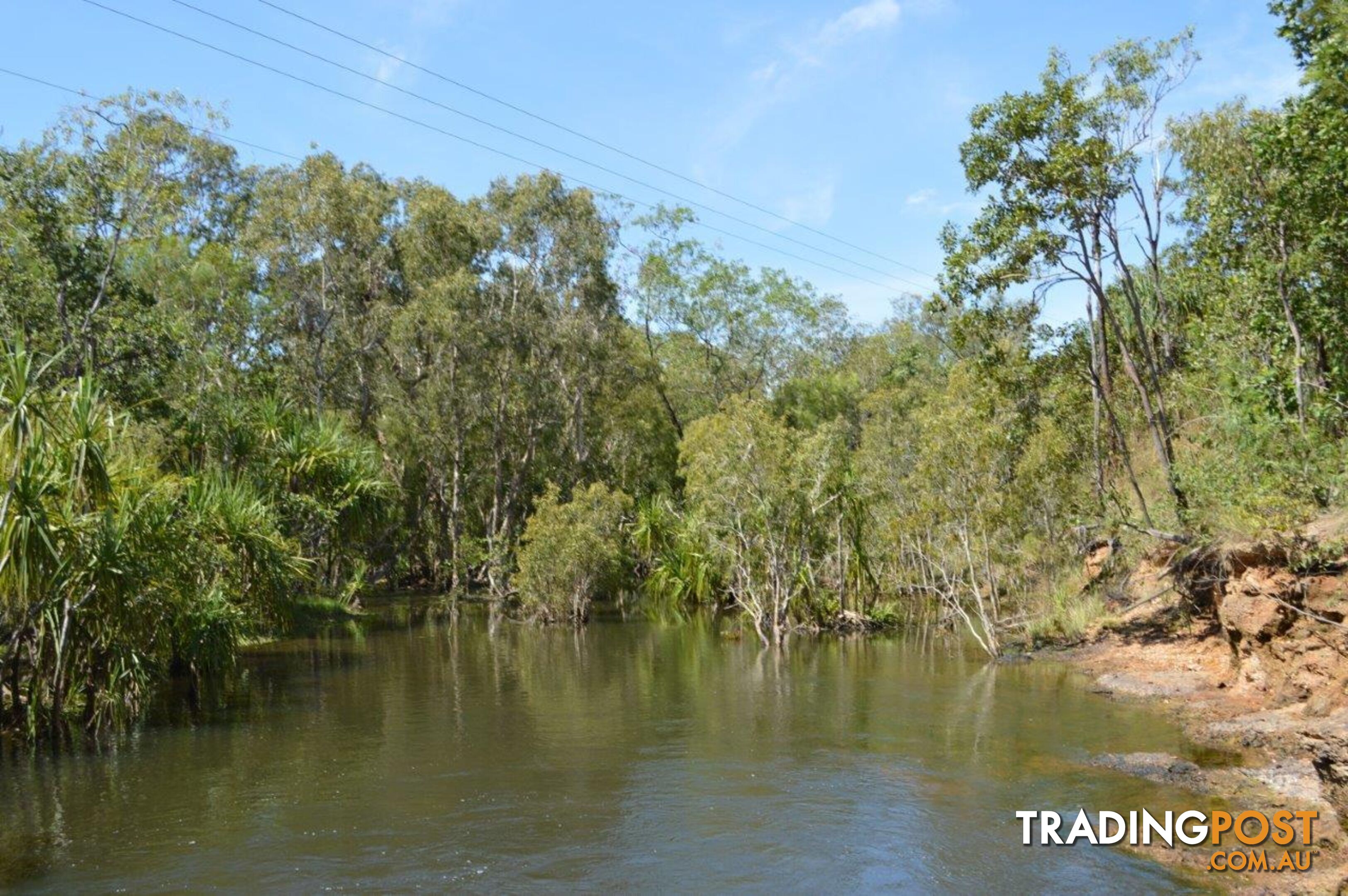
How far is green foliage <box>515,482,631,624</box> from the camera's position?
28172 millimetres

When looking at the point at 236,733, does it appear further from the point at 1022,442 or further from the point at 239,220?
the point at 239,220

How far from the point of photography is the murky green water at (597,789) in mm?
9656

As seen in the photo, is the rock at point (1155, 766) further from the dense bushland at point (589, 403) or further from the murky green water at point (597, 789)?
the dense bushland at point (589, 403)

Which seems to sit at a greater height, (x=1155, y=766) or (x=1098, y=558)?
(x=1098, y=558)

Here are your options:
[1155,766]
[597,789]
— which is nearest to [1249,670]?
[1155,766]

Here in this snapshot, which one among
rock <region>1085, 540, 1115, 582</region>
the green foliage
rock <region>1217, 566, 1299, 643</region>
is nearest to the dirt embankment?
rock <region>1217, 566, 1299, 643</region>

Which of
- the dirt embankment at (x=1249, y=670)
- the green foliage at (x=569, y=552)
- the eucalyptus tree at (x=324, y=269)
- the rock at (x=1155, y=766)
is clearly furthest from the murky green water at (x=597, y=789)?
the eucalyptus tree at (x=324, y=269)

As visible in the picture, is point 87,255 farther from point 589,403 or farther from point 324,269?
point 589,403

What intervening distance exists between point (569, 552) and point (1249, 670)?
16.5m

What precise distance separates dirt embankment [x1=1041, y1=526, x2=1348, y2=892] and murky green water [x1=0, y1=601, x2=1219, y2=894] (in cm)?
76

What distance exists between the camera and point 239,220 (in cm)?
3981

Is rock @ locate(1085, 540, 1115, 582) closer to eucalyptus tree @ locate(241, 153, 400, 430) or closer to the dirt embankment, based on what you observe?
the dirt embankment

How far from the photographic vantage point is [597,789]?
12484mm

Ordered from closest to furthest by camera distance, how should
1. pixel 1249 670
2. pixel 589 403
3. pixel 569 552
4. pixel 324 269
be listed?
pixel 1249 670, pixel 569 552, pixel 324 269, pixel 589 403
